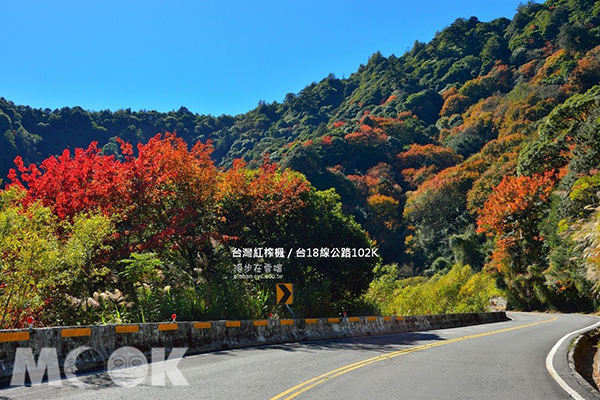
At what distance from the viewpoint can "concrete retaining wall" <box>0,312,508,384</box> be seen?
343 inches

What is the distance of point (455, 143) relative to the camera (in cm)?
8488

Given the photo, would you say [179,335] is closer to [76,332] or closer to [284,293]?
[76,332]

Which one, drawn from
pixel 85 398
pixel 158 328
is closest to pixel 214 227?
pixel 158 328

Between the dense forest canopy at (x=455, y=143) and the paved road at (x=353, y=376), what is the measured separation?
3.00m

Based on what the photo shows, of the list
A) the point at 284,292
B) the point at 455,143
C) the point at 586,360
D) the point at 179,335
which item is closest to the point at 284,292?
the point at 284,292

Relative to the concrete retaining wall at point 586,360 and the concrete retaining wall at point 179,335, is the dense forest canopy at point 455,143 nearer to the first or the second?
the concrete retaining wall at point 586,360

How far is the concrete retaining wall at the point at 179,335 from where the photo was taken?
8.70 m

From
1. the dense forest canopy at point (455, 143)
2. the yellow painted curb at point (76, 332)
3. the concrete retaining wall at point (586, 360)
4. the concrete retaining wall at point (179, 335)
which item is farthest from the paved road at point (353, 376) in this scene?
the dense forest canopy at point (455, 143)

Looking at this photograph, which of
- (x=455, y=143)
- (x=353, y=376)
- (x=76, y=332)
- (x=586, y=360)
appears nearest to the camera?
(x=353, y=376)

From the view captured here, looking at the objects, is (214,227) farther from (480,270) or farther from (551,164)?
(480,270)

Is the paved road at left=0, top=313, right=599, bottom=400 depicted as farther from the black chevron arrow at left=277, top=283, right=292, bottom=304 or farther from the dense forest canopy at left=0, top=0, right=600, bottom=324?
the black chevron arrow at left=277, top=283, right=292, bottom=304

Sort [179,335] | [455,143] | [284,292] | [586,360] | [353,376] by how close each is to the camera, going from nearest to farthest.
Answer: [353,376] → [179,335] → [586,360] → [284,292] → [455,143]

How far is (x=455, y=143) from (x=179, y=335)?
7939cm

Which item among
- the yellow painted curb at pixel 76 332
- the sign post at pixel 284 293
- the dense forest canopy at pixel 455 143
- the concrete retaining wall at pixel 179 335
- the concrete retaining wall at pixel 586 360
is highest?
the dense forest canopy at pixel 455 143
